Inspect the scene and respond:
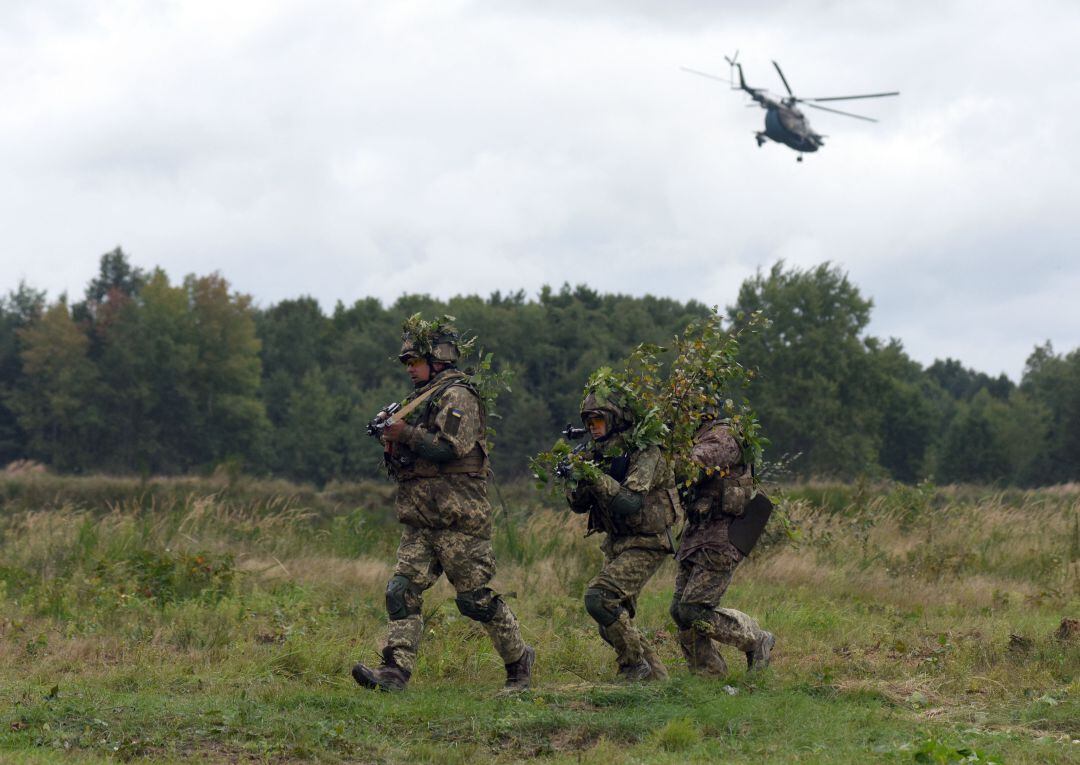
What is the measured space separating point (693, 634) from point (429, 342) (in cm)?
262

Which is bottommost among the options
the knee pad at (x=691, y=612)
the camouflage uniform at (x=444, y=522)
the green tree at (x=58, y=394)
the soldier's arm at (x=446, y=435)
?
the knee pad at (x=691, y=612)

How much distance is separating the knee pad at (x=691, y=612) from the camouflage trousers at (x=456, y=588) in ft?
3.66

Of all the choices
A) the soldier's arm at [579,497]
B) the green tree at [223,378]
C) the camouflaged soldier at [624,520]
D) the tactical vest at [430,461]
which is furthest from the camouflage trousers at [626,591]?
the green tree at [223,378]

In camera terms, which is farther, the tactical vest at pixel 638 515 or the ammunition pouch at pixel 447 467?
the tactical vest at pixel 638 515

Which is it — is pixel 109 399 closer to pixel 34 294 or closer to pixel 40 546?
pixel 34 294

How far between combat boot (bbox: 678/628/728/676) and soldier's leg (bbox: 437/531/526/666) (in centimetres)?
121

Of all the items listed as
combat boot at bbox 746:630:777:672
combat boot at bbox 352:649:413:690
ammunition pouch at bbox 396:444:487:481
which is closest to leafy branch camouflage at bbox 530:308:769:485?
ammunition pouch at bbox 396:444:487:481

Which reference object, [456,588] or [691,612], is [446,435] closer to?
[456,588]

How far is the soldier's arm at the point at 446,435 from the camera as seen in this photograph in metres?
8.05

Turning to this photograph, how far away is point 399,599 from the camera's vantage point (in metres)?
8.13

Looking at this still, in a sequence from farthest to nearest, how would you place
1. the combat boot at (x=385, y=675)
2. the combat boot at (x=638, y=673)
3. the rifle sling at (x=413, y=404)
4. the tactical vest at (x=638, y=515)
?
the combat boot at (x=638, y=673) → the tactical vest at (x=638, y=515) → the rifle sling at (x=413, y=404) → the combat boot at (x=385, y=675)

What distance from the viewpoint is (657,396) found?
8.92 m

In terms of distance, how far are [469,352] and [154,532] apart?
656 centimetres

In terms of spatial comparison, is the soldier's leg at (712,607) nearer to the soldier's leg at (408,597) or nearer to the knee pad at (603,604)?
the knee pad at (603,604)
